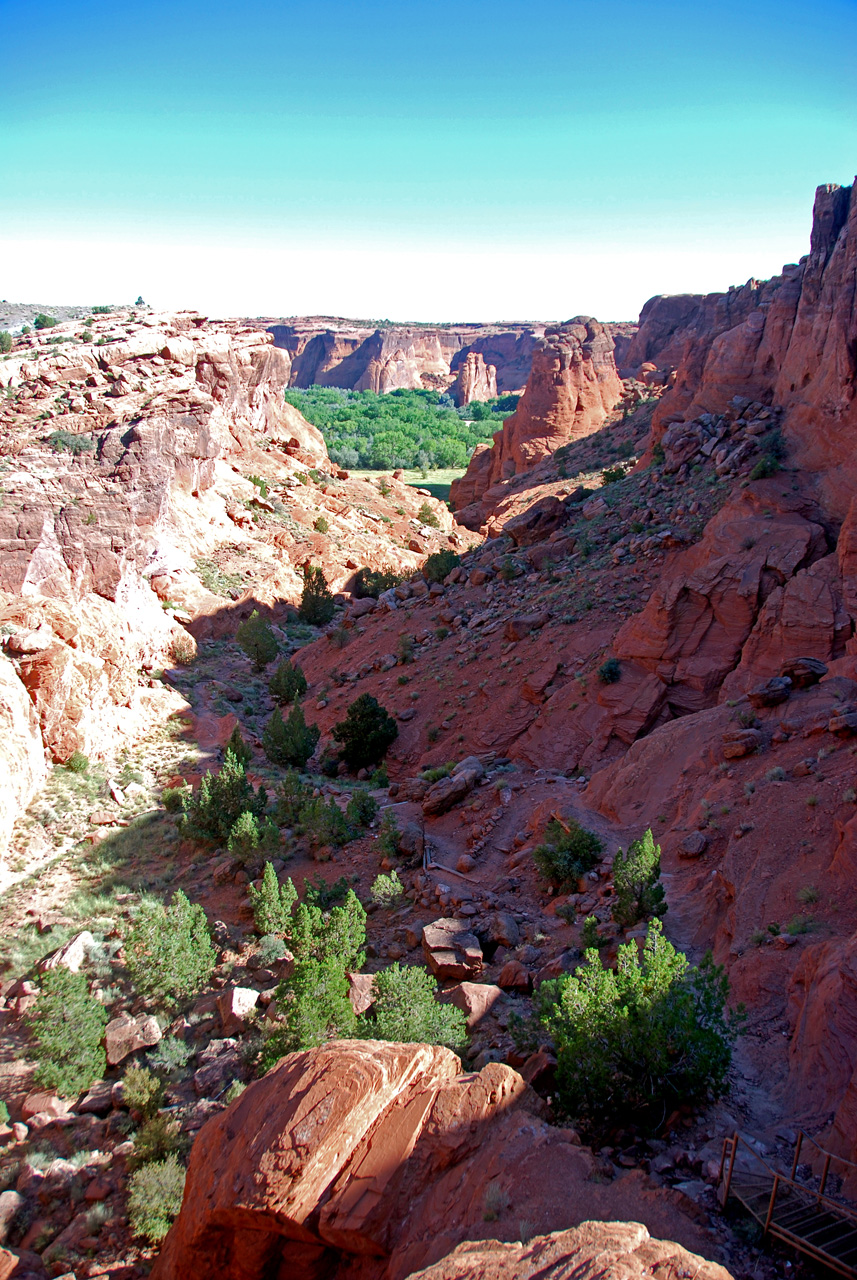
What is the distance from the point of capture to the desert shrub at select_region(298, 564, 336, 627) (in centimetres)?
3653

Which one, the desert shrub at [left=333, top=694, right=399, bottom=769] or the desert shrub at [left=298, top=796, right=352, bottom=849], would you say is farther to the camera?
the desert shrub at [left=333, top=694, right=399, bottom=769]

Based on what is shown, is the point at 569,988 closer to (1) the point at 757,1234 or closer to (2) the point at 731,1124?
(2) the point at 731,1124

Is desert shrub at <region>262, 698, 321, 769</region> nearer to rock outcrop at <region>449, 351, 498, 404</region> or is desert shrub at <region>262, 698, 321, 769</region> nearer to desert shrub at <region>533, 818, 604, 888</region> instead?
desert shrub at <region>533, 818, 604, 888</region>

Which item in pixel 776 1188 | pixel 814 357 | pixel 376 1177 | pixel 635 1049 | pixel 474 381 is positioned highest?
pixel 474 381

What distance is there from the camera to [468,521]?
187 ft

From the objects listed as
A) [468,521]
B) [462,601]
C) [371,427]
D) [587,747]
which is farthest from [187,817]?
[371,427]

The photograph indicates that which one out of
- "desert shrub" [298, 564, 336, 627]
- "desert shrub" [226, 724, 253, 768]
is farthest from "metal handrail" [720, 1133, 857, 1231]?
"desert shrub" [298, 564, 336, 627]

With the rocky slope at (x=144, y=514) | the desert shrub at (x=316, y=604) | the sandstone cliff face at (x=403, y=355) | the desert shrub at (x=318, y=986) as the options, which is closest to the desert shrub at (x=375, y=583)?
the desert shrub at (x=316, y=604)

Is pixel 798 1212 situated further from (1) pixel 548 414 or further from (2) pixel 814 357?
(1) pixel 548 414

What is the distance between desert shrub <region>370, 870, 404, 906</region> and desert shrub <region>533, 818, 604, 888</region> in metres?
2.59

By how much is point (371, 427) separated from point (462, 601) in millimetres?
79786

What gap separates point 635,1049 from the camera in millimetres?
6766

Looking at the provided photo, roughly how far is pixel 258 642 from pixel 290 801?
1375 cm

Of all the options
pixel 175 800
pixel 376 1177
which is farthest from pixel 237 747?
pixel 376 1177
